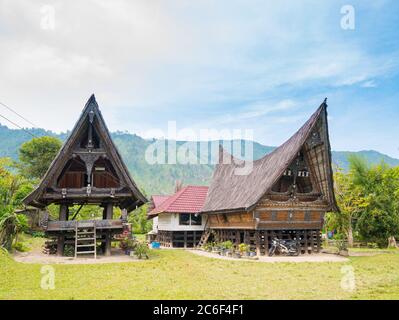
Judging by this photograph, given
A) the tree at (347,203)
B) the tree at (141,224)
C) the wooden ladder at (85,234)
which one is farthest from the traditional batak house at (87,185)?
the tree at (141,224)

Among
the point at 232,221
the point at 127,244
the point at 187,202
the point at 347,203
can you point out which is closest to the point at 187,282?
the point at 127,244

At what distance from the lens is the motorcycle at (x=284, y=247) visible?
19.9 meters

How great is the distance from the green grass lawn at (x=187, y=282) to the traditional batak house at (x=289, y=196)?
5782 millimetres

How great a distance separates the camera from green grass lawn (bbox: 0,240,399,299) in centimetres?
829

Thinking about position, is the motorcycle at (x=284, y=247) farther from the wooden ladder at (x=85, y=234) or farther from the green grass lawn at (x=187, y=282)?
the wooden ladder at (x=85, y=234)

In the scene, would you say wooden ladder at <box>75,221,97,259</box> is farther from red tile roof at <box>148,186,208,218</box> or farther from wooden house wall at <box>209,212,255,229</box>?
red tile roof at <box>148,186,208,218</box>

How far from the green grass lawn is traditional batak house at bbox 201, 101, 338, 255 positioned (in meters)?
5.78

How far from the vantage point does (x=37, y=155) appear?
4484 centimetres

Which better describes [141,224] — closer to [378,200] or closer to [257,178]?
[378,200]

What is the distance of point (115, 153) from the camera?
1633cm

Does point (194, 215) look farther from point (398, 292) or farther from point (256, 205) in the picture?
point (398, 292)

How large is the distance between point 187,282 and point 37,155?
132ft

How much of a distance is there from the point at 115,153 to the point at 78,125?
6.72 ft

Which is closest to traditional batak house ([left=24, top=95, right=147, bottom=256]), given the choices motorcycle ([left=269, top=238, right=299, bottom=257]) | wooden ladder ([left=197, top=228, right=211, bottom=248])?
motorcycle ([left=269, top=238, right=299, bottom=257])
